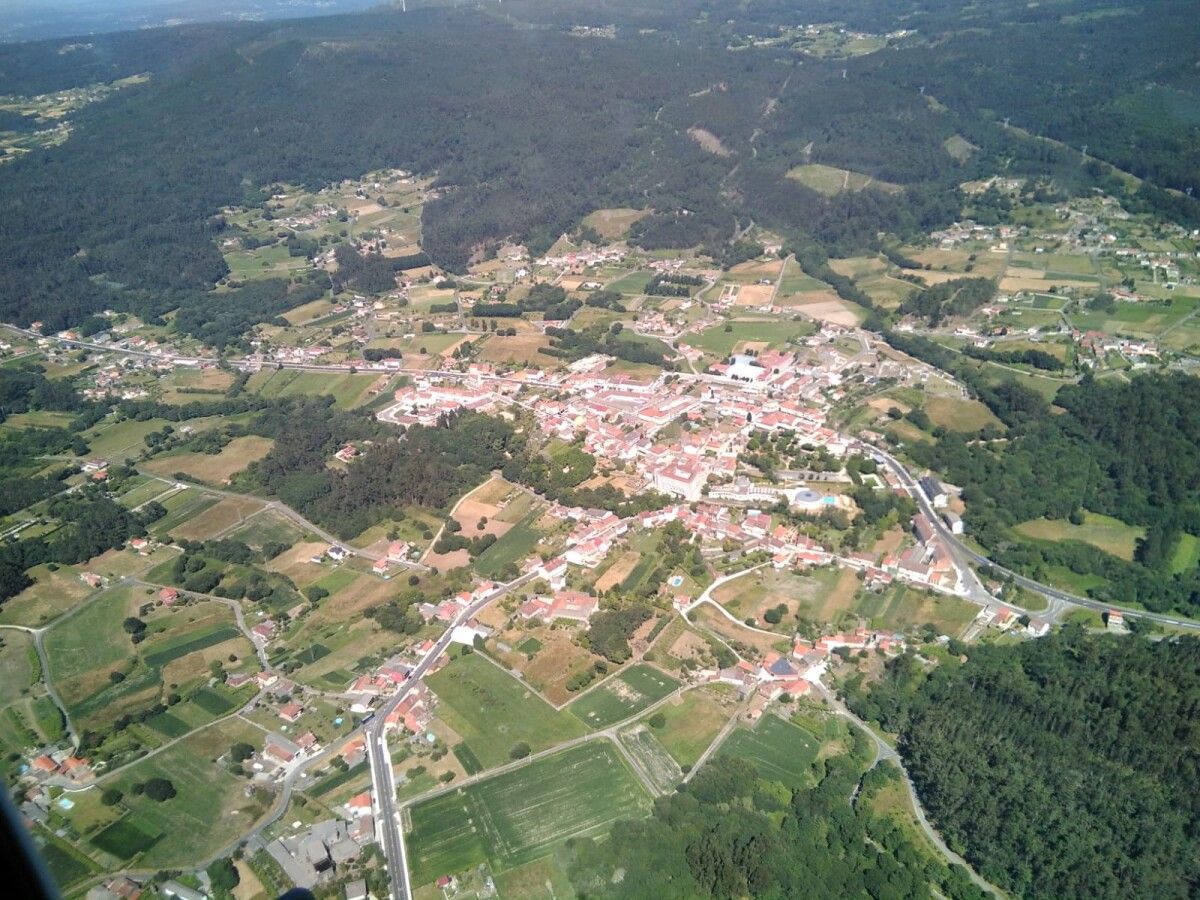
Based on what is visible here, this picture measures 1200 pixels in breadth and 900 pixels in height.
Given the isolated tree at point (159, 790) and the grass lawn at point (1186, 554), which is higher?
the isolated tree at point (159, 790)

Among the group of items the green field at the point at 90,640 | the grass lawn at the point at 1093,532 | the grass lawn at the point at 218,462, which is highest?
the grass lawn at the point at 1093,532

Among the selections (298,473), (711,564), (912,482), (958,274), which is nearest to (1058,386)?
(912,482)

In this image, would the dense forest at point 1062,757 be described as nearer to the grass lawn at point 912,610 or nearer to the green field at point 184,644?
the grass lawn at point 912,610

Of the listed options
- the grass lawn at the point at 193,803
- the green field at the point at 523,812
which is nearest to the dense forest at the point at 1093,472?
the green field at the point at 523,812

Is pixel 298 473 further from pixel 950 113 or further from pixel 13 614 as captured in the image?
pixel 950 113

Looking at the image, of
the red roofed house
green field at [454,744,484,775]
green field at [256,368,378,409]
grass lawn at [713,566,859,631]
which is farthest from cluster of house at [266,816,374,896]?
green field at [256,368,378,409]

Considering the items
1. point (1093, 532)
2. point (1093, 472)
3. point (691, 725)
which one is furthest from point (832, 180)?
point (691, 725)
